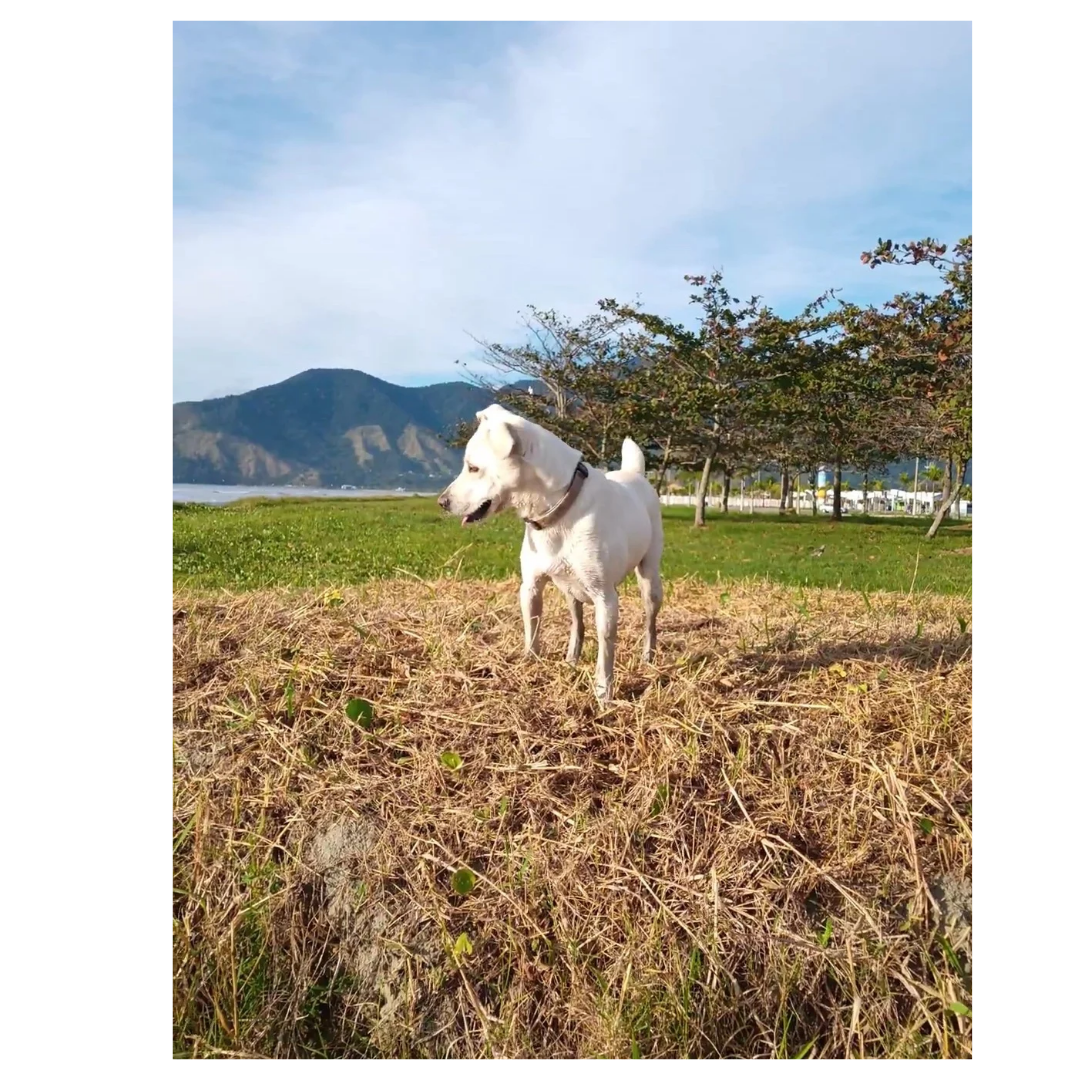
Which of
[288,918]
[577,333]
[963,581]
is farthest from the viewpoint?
[577,333]

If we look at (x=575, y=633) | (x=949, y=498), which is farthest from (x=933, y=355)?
(x=575, y=633)

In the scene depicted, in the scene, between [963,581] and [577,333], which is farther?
[577,333]

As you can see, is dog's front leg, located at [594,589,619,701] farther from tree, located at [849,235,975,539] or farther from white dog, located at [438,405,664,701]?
tree, located at [849,235,975,539]

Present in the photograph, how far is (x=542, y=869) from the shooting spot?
7.86 feet

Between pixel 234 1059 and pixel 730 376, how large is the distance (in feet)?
67.8

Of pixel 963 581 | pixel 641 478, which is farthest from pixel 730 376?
pixel 641 478

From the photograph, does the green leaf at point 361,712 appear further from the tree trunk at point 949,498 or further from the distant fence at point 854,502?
the distant fence at point 854,502

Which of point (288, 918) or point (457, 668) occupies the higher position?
point (457, 668)

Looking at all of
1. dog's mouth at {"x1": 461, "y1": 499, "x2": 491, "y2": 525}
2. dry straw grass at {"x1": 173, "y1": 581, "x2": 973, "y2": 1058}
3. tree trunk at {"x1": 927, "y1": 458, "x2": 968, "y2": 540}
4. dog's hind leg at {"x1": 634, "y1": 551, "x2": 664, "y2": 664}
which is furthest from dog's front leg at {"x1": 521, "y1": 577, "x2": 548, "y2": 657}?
tree trunk at {"x1": 927, "y1": 458, "x2": 968, "y2": 540}

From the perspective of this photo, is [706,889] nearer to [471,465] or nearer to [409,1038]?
[409,1038]

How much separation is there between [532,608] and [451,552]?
774cm

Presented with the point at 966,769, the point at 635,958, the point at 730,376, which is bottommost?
the point at 635,958

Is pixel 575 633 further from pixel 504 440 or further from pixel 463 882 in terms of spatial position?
pixel 463 882

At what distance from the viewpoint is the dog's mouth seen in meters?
3.15
